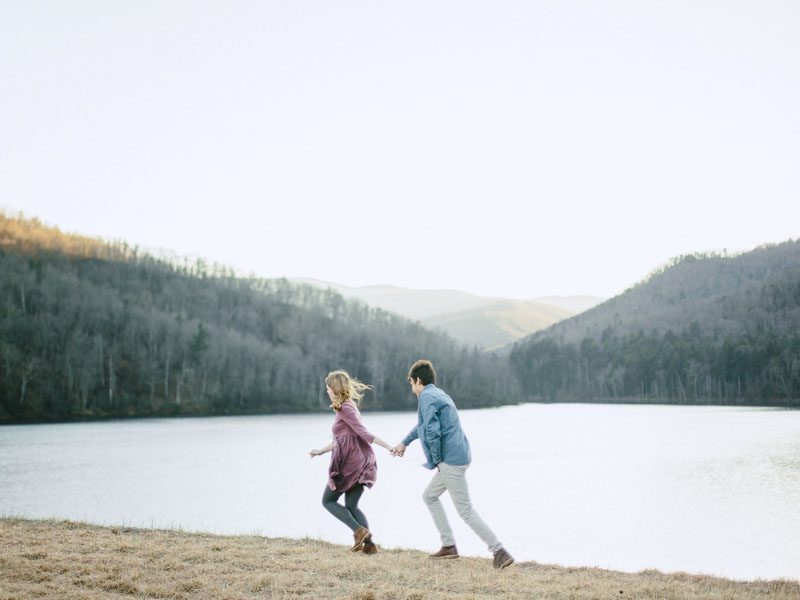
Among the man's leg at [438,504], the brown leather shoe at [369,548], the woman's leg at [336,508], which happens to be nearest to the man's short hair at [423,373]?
the man's leg at [438,504]

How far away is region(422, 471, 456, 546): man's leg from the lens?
8359 mm

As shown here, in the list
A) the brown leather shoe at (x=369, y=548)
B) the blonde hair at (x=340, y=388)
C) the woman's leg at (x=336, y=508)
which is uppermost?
the blonde hair at (x=340, y=388)

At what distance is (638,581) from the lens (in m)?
7.93

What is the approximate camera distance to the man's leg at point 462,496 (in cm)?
807

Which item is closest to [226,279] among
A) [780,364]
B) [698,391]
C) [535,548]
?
[698,391]

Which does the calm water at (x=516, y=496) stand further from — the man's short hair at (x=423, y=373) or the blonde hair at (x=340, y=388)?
the man's short hair at (x=423, y=373)

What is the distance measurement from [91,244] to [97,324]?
200 feet

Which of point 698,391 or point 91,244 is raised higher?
point 91,244

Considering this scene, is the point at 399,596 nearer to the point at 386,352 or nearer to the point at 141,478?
the point at 141,478

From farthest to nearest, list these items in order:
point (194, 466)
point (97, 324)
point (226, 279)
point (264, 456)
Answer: point (226, 279), point (97, 324), point (264, 456), point (194, 466)

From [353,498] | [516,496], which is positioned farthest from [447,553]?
[516,496]

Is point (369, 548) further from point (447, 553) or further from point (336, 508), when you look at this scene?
point (447, 553)

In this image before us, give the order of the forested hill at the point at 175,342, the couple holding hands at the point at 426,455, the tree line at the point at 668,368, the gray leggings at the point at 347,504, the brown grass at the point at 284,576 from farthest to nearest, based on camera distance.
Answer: the tree line at the point at 668,368
the forested hill at the point at 175,342
the gray leggings at the point at 347,504
the couple holding hands at the point at 426,455
the brown grass at the point at 284,576

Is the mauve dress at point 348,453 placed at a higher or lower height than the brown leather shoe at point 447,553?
higher
